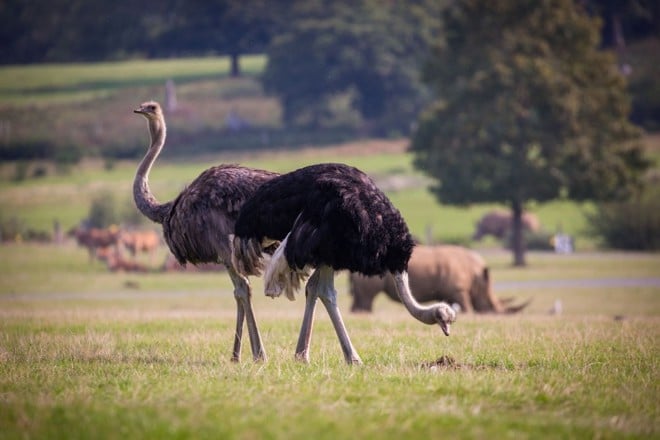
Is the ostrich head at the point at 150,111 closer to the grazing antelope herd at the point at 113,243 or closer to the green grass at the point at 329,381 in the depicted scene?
the green grass at the point at 329,381

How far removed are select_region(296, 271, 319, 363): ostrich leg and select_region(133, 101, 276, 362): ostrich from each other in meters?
0.42

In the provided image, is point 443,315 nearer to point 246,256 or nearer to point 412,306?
point 412,306

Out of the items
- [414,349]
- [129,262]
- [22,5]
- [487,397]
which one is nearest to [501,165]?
[129,262]

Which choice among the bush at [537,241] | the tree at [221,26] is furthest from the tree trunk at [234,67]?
the bush at [537,241]

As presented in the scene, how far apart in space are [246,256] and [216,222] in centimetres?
67

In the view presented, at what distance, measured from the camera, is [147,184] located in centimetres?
1438

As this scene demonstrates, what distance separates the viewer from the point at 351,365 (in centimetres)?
1155

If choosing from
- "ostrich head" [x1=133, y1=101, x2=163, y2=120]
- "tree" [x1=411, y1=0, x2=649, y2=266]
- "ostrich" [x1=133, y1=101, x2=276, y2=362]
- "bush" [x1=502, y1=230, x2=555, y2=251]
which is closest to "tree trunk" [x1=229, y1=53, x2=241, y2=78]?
"bush" [x1=502, y1=230, x2=555, y2=251]

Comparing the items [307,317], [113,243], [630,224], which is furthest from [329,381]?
[630,224]

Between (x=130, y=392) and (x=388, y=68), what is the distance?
270ft

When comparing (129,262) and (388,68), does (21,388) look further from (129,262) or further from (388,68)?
(388,68)

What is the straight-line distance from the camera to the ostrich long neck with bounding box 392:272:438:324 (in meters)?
11.2

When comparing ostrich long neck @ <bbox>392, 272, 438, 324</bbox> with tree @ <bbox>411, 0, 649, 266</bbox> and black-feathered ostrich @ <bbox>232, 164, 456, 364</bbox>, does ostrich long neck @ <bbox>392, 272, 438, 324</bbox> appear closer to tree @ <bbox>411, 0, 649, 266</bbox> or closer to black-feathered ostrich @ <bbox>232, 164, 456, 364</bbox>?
black-feathered ostrich @ <bbox>232, 164, 456, 364</bbox>

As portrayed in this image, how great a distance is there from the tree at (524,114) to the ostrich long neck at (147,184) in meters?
33.7
